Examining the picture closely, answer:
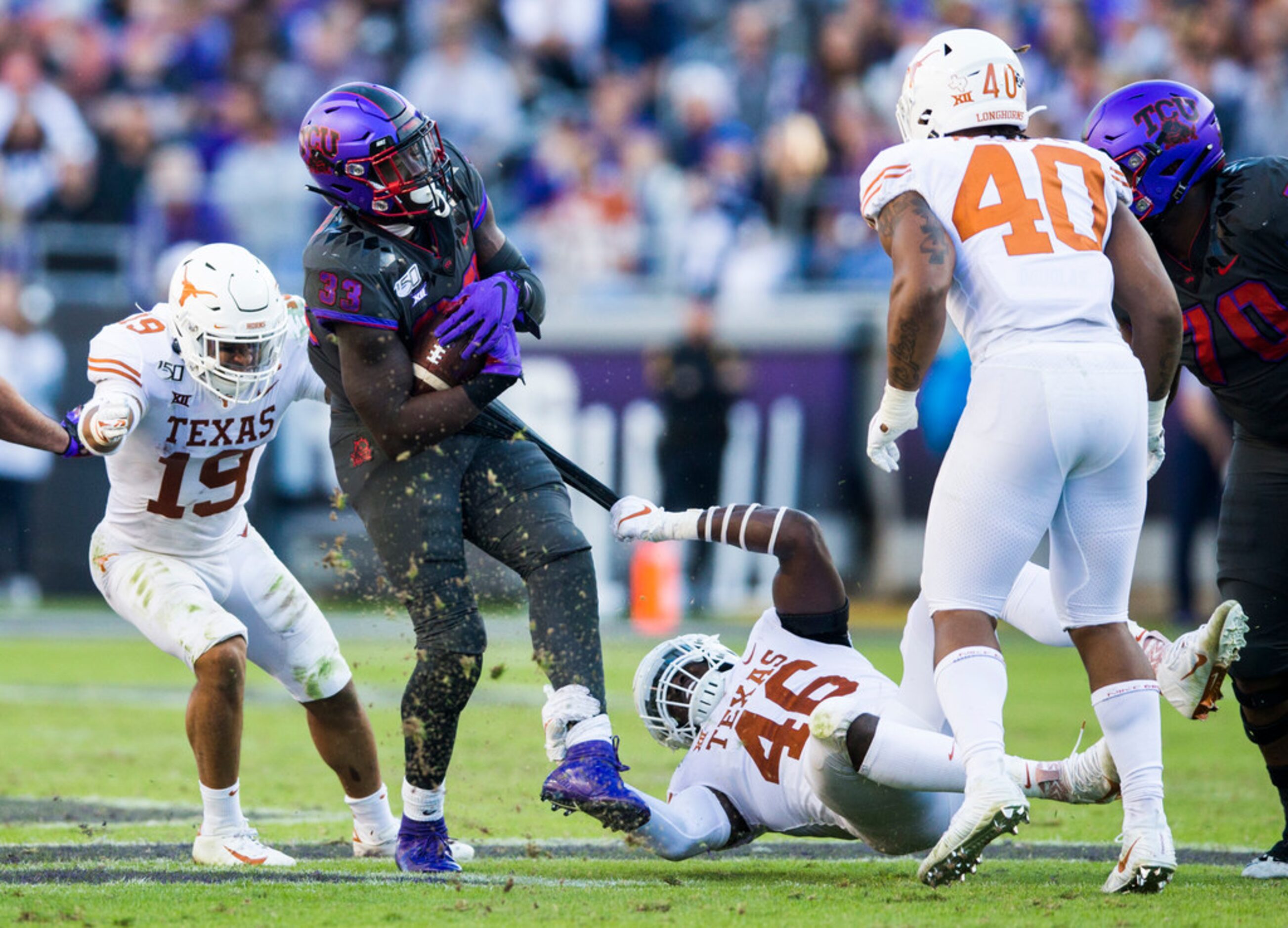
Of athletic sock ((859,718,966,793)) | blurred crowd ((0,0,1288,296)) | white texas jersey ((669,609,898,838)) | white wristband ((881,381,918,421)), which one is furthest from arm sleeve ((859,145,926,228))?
blurred crowd ((0,0,1288,296))

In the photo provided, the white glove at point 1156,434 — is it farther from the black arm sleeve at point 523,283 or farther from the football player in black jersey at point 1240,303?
the black arm sleeve at point 523,283

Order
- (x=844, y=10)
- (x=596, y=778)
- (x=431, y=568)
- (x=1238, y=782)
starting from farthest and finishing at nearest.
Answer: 1. (x=844, y=10)
2. (x=1238, y=782)
3. (x=431, y=568)
4. (x=596, y=778)

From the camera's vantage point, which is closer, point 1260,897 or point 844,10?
point 1260,897

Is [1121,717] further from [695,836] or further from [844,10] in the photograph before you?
[844,10]

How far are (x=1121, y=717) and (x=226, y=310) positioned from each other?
2719mm

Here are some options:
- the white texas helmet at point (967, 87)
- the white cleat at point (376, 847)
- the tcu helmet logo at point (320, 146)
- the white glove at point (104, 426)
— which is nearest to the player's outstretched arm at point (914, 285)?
the white texas helmet at point (967, 87)

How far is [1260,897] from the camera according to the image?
4.23 metres

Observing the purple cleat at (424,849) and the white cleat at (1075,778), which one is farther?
the purple cleat at (424,849)

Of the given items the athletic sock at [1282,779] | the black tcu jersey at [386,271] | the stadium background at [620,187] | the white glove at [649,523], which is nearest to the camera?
the black tcu jersey at [386,271]

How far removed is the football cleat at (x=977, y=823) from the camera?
386cm

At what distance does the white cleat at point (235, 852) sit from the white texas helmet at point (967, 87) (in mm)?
2650

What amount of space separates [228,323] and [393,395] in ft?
2.31

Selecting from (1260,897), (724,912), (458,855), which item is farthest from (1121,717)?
(458,855)

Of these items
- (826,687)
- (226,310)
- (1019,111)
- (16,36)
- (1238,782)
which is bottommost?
(1238,782)
